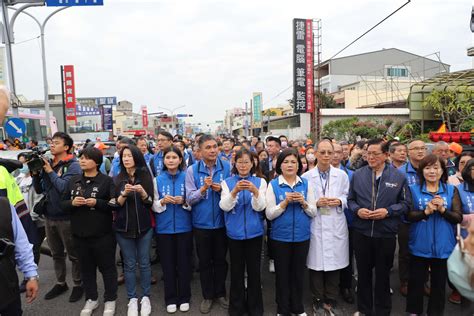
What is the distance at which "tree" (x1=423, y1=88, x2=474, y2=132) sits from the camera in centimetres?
1312

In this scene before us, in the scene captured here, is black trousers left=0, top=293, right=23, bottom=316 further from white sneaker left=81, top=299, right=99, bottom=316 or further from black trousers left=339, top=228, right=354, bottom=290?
black trousers left=339, top=228, right=354, bottom=290

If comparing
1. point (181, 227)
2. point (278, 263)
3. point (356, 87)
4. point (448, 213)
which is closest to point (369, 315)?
point (278, 263)

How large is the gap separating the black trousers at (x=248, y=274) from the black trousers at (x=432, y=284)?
151cm

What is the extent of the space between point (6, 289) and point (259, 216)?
7.05ft

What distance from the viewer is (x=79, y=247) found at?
136 inches

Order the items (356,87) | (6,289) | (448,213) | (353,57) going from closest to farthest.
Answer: (6,289) → (448,213) → (356,87) → (353,57)

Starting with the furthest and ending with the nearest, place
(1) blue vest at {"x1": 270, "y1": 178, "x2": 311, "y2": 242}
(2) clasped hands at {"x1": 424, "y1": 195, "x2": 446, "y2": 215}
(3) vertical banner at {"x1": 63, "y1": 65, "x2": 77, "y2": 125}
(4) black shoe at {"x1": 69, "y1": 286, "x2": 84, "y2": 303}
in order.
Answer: (3) vertical banner at {"x1": 63, "y1": 65, "x2": 77, "y2": 125} → (4) black shoe at {"x1": 69, "y1": 286, "x2": 84, "y2": 303} → (1) blue vest at {"x1": 270, "y1": 178, "x2": 311, "y2": 242} → (2) clasped hands at {"x1": 424, "y1": 195, "x2": 446, "y2": 215}

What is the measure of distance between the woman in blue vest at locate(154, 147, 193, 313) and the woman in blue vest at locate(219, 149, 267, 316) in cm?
53

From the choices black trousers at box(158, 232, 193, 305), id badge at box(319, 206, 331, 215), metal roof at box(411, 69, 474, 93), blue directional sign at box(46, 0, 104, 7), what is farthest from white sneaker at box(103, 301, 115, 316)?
metal roof at box(411, 69, 474, 93)

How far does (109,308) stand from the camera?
351cm

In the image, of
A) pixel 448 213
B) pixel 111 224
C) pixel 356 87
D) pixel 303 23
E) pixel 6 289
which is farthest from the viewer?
pixel 356 87

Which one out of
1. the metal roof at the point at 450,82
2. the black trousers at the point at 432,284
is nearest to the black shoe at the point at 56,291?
the black trousers at the point at 432,284

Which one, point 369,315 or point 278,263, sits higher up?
point 278,263

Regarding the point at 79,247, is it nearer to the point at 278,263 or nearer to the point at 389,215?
the point at 278,263
